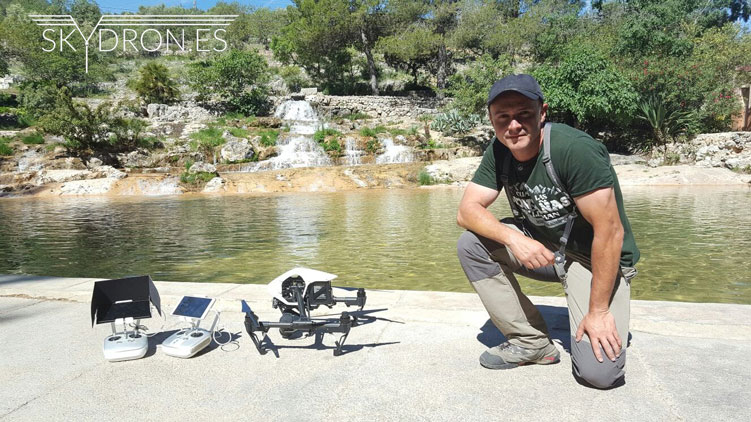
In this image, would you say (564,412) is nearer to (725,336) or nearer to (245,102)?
(725,336)

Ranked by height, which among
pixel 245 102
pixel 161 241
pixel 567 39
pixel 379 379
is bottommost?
pixel 161 241

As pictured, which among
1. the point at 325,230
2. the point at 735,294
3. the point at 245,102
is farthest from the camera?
the point at 245,102

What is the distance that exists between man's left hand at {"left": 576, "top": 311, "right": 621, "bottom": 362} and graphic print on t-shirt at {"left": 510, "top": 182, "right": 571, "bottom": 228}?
0.51 meters

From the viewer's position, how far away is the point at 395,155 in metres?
28.5

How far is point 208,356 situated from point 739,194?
1871 cm

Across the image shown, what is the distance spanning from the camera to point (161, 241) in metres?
9.17

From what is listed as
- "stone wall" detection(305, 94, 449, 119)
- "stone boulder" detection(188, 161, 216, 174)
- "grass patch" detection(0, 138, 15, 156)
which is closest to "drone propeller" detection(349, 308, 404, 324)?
"stone boulder" detection(188, 161, 216, 174)

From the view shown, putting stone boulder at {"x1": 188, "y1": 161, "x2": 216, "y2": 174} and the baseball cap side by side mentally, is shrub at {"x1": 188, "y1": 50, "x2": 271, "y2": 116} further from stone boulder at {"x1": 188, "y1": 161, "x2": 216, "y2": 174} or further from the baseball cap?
the baseball cap

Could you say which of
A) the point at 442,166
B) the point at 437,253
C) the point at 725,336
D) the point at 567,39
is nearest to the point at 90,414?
the point at 725,336

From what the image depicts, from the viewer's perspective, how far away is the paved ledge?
2062mm

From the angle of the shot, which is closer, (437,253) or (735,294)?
(735,294)

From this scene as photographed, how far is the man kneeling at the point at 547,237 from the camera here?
87.2 inches

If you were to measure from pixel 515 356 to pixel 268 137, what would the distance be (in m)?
28.4

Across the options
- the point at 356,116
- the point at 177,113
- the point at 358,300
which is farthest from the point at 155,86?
the point at 358,300
